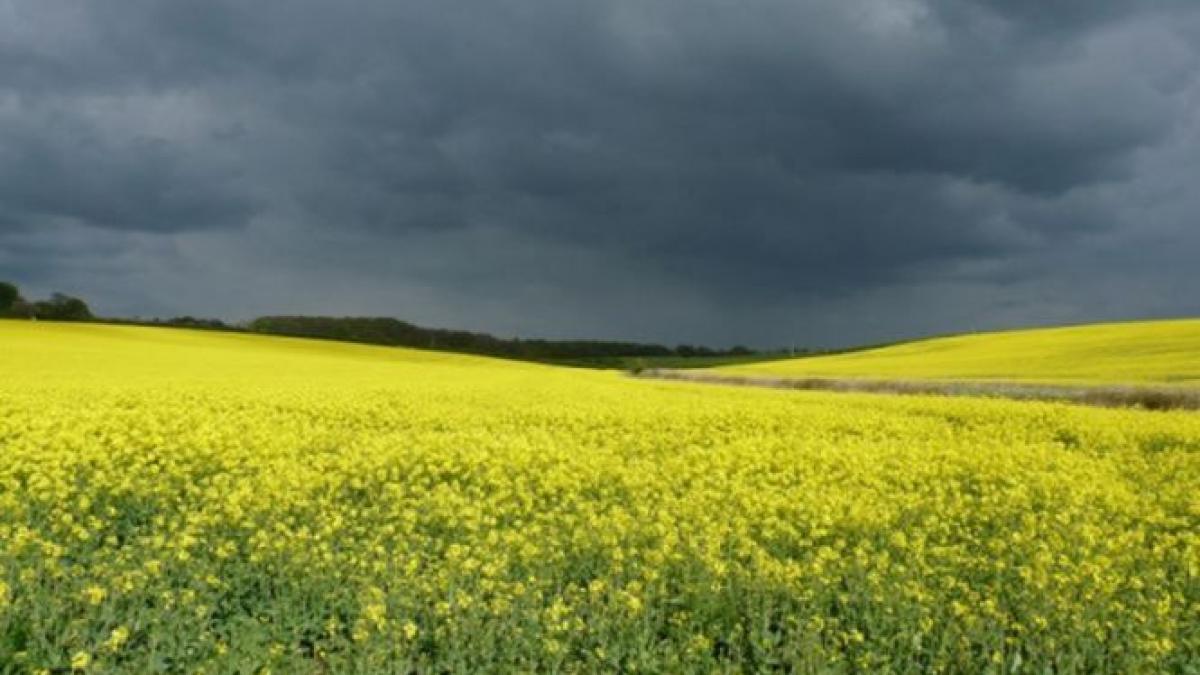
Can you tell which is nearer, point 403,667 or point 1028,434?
point 403,667

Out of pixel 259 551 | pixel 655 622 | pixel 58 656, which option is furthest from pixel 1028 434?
pixel 58 656

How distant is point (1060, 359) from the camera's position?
57.0 meters

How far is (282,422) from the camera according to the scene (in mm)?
20188

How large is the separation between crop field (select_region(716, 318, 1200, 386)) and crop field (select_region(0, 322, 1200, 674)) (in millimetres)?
27917

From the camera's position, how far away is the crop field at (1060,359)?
44.8m

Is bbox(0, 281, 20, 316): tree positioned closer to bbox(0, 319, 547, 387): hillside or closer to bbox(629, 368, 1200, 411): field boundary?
bbox(0, 319, 547, 387): hillside

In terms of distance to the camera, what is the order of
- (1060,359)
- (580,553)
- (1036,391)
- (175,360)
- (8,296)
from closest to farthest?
(580,553)
(1036,391)
(175,360)
(1060,359)
(8,296)

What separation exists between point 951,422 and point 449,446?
605 inches

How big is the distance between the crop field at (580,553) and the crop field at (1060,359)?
91.6 feet

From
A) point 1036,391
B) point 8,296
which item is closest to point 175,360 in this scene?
point 1036,391

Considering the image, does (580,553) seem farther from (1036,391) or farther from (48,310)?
(48,310)

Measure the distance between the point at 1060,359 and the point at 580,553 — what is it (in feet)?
180

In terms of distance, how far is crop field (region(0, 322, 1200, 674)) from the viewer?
282 inches

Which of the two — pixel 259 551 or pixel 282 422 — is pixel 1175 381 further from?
pixel 259 551
